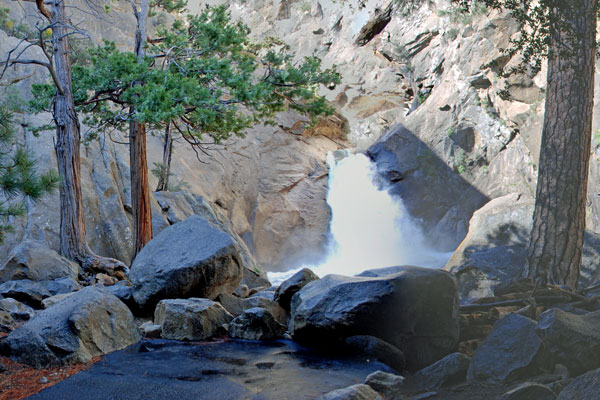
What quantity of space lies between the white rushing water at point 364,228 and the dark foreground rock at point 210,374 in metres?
11.8

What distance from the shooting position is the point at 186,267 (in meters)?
6.56

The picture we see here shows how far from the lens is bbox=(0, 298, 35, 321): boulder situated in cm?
577

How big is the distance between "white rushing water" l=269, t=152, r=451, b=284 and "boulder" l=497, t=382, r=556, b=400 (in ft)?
46.5

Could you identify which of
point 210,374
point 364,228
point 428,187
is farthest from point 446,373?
point 364,228

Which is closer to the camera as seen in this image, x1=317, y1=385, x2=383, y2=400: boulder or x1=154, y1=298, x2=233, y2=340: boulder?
x1=317, y1=385, x2=383, y2=400: boulder

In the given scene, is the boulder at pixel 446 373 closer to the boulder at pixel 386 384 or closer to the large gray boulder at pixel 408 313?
the boulder at pixel 386 384

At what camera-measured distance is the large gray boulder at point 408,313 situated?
15.5 feet

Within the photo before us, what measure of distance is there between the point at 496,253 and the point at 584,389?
6.79m

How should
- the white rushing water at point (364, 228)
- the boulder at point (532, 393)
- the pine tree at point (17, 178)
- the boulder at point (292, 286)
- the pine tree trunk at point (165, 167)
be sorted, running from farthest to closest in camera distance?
1. the white rushing water at point (364, 228)
2. the pine tree trunk at point (165, 167)
3. the boulder at point (292, 286)
4. the pine tree at point (17, 178)
5. the boulder at point (532, 393)

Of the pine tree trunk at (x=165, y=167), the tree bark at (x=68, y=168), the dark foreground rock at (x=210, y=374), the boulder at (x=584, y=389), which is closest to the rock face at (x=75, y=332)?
the dark foreground rock at (x=210, y=374)

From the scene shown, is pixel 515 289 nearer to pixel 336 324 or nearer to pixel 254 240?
pixel 336 324

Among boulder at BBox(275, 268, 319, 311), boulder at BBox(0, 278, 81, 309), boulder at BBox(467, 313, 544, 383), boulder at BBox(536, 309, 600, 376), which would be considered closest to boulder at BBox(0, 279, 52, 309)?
boulder at BBox(0, 278, 81, 309)

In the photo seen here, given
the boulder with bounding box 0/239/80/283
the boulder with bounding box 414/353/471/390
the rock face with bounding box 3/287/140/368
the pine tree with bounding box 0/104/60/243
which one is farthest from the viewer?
the boulder with bounding box 0/239/80/283

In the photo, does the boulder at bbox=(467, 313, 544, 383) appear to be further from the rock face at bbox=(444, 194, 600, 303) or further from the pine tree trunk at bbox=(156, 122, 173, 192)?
the pine tree trunk at bbox=(156, 122, 173, 192)
